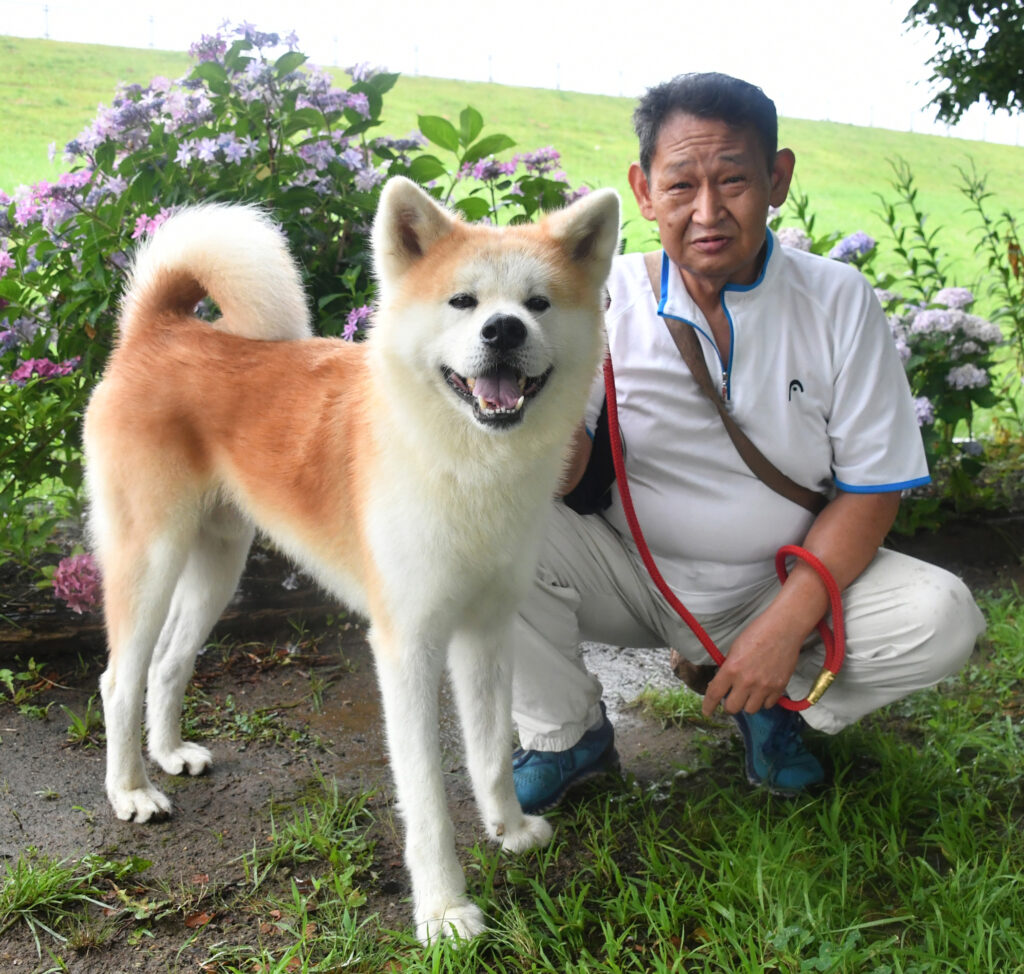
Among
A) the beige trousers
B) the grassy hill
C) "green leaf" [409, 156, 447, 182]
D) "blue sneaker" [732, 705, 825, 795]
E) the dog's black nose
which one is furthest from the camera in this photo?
the grassy hill

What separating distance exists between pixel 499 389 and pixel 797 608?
0.83 metres

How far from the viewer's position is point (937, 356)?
11.0ft

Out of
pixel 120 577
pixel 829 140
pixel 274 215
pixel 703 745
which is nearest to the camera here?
pixel 120 577

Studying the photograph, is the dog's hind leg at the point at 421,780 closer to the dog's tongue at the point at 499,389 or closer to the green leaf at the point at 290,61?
the dog's tongue at the point at 499,389

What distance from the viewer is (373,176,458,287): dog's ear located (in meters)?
1.69

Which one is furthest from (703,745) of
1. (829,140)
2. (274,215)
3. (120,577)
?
(829,140)

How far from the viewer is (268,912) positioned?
1853 millimetres

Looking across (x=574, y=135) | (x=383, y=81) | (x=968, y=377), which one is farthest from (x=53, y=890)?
(x=574, y=135)

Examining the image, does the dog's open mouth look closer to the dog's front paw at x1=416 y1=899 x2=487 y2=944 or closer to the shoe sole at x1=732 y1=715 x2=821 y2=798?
the dog's front paw at x1=416 y1=899 x2=487 y2=944

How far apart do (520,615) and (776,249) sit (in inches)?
39.7

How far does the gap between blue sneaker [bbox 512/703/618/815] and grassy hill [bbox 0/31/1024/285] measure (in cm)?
239

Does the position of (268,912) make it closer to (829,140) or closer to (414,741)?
(414,741)

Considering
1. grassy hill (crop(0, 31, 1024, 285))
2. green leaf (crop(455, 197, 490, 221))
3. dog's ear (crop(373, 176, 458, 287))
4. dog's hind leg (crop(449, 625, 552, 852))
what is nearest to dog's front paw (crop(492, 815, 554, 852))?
dog's hind leg (crop(449, 625, 552, 852))

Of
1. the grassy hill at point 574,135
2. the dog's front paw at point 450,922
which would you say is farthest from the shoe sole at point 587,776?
the grassy hill at point 574,135
